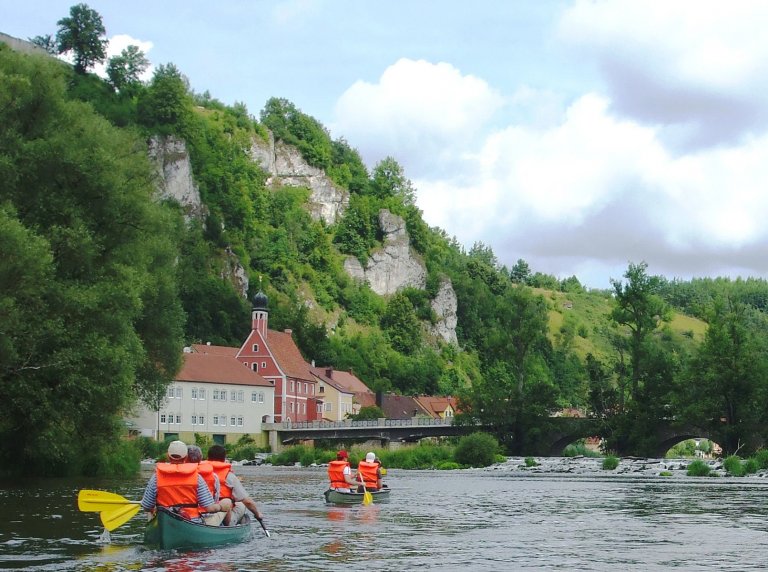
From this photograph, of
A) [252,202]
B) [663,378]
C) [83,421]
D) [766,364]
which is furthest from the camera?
[252,202]

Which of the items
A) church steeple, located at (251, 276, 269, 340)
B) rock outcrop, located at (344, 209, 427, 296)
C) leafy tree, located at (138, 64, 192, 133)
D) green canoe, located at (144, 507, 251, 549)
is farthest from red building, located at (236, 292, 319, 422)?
green canoe, located at (144, 507, 251, 549)

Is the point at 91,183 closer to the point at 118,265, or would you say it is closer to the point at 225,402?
the point at 118,265

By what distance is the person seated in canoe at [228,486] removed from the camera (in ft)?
75.2

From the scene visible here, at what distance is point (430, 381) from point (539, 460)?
281 ft

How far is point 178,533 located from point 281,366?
10627 cm

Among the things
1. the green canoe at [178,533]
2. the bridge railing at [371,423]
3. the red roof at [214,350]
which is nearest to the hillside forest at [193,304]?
the red roof at [214,350]

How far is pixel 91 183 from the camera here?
42.1 m

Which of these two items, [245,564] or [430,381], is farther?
[430,381]

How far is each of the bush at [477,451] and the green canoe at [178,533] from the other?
59415 mm

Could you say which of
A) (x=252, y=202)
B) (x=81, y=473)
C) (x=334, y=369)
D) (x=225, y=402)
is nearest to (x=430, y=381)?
(x=334, y=369)

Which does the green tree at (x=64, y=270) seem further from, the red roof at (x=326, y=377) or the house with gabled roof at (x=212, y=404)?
the red roof at (x=326, y=377)

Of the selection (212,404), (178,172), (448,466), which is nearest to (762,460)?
(448,466)

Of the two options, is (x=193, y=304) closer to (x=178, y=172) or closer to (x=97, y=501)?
(x=178, y=172)

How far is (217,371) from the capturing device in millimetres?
116562
